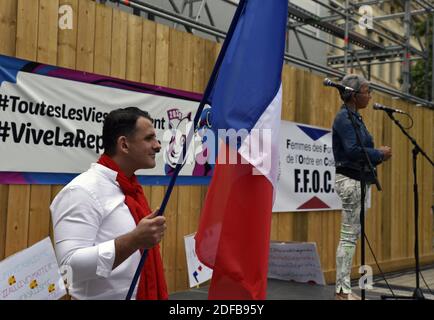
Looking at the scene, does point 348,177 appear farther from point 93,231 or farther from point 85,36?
point 93,231

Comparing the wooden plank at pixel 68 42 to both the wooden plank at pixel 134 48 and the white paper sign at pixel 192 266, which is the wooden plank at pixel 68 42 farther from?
the white paper sign at pixel 192 266

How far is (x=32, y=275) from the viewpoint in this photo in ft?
14.2

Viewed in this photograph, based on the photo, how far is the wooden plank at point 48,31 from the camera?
4.54 meters

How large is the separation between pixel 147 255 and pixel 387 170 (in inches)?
288

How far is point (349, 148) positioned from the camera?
488 centimetres

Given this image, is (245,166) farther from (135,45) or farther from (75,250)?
(135,45)

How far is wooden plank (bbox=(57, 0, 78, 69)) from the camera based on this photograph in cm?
470

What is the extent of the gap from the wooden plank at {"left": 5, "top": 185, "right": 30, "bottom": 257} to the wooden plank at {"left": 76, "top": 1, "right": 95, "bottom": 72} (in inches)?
48.6

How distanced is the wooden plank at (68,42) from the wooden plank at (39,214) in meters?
1.09

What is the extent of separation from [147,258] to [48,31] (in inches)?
112

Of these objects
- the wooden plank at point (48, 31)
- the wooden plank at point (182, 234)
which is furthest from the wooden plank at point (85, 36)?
the wooden plank at point (182, 234)

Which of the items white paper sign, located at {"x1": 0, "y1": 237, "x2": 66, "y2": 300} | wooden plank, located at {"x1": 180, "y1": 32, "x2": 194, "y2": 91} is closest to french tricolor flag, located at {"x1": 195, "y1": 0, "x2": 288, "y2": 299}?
white paper sign, located at {"x1": 0, "y1": 237, "x2": 66, "y2": 300}
